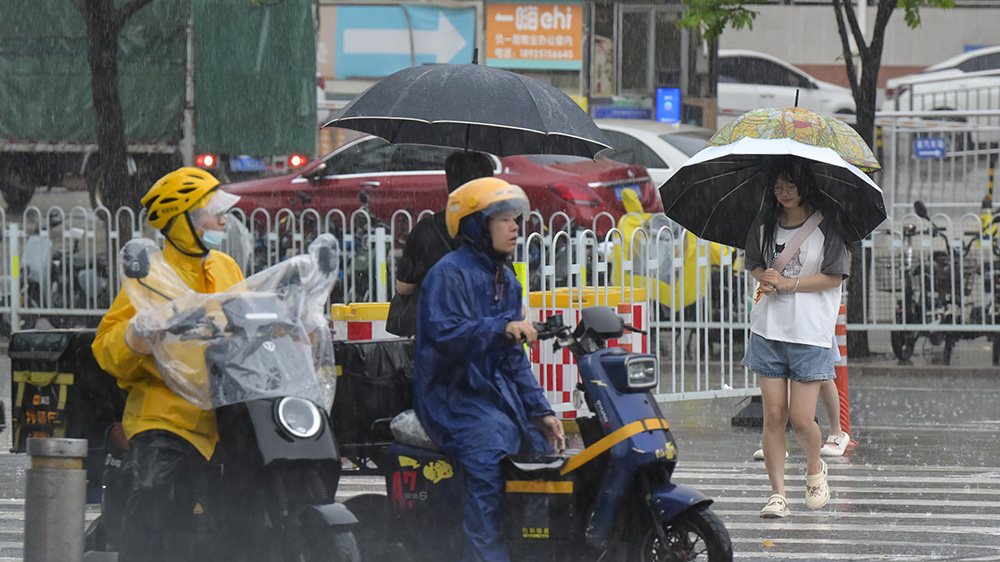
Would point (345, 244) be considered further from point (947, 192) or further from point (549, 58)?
point (549, 58)

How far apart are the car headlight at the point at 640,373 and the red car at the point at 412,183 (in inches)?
387

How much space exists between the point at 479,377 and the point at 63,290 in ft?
30.7

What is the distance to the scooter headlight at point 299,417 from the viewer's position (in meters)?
4.82

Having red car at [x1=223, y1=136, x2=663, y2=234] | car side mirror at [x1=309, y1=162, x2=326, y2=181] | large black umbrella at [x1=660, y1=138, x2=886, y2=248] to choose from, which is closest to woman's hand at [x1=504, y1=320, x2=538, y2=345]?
large black umbrella at [x1=660, y1=138, x2=886, y2=248]

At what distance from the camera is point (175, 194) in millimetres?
5145

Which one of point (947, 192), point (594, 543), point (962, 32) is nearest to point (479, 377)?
point (594, 543)

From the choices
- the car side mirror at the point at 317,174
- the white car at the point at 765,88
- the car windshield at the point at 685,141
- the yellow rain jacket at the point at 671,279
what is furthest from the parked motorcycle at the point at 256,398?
the white car at the point at 765,88

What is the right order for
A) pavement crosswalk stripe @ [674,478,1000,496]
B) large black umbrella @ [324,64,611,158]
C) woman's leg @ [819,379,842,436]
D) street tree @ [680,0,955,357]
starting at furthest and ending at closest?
street tree @ [680,0,955,357]
woman's leg @ [819,379,842,436]
pavement crosswalk stripe @ [674,478,1000,496]
large black umbrella @ [324,64,611,158]

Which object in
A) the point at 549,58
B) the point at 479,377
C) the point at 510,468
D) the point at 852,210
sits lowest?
the point at 510,468

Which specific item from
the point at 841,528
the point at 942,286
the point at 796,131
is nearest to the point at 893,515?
the point at 841,528

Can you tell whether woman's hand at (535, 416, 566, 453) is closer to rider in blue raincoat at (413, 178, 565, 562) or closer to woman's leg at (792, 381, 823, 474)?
rider in blue raincoat at (413, 178, 565, 562)

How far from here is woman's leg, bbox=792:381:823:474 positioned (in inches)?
274

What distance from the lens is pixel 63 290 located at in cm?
1367

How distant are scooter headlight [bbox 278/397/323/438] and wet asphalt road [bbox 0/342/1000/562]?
2.00m
